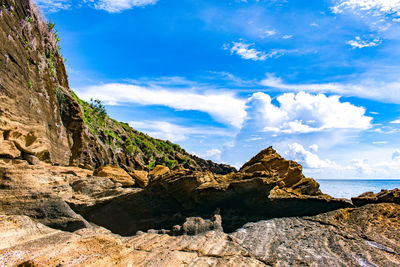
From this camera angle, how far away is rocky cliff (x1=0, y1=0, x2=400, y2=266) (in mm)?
8562

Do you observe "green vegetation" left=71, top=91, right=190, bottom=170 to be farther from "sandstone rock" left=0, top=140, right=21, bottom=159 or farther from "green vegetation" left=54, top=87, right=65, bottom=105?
"sandstone rock" left=0, top=140, right=21, bottom=159

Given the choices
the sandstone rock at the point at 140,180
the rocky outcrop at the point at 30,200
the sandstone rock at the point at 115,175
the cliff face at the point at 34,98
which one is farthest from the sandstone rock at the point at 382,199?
the cliff face at the point at 34,98

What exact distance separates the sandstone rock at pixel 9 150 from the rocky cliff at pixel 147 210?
7 centimetres

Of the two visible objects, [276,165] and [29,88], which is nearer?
[29,88]

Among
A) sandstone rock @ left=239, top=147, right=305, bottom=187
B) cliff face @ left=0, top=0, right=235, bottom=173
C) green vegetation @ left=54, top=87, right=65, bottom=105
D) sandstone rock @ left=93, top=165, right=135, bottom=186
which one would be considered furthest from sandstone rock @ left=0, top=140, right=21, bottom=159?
green vegetation @ left=54, top=87, right=65, bottom=105

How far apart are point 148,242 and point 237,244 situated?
364 centimetres

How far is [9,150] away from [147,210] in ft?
29.1

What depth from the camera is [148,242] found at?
10.0 meters

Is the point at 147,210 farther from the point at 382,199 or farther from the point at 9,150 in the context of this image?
the point at 382,199

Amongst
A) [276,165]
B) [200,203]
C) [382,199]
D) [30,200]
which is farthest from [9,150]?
[382,199]

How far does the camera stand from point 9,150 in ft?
42.0

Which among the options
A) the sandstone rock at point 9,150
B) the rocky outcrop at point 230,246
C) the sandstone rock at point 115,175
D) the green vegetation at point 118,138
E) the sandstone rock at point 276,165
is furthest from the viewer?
the green vegetation at point 118,138

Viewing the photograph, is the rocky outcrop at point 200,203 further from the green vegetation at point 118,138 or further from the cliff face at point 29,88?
the green vegetation at point 118,138

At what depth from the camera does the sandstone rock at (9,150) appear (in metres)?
12.4
